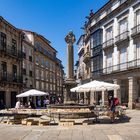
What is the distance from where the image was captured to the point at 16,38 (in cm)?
4534

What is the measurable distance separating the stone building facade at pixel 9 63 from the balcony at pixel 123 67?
1149 cm

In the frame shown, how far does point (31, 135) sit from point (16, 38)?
33.5m

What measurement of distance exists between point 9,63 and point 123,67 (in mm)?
14638

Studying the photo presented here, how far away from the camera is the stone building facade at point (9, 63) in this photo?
131 ft

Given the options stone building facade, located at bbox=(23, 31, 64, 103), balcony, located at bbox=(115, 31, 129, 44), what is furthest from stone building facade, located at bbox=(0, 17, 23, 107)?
balcony, located at bbox=(115, 31, 129, 44)

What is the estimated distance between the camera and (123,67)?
35594 millimetres

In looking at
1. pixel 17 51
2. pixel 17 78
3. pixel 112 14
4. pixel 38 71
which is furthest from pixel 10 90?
pixel 38 71

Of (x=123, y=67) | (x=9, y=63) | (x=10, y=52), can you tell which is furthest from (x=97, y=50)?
(x=9, y=63)

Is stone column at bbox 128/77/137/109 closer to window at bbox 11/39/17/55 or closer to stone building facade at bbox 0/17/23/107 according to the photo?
stone building facade at bbox 0/17/23/107

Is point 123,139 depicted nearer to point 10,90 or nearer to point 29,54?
point 10,90

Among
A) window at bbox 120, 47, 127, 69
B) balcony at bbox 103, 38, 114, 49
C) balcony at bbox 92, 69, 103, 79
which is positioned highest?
balcony at bbox 103, 38, 114, 49

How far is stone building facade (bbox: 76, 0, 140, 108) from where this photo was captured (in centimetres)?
3288

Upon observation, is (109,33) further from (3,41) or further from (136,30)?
(3,41)

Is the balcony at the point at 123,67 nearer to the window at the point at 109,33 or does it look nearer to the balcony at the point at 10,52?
the window at the point at 109,33
